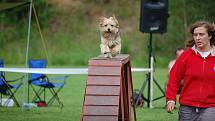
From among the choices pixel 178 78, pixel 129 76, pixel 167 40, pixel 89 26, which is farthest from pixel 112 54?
pixel 89 26

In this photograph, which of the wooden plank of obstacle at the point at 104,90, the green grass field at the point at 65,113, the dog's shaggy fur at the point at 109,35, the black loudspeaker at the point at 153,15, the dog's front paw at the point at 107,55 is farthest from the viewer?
the black loudspeaker at the point at 153,15

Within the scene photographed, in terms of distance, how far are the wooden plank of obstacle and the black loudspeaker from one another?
19.5ft

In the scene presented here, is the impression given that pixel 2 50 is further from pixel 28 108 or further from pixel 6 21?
pixel 28 108

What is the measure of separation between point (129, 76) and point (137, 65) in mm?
19532

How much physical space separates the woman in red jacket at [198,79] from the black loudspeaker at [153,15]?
731cm

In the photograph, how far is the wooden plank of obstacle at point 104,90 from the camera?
6777 mm

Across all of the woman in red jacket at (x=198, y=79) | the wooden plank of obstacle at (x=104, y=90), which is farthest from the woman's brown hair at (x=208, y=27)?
the wooden plank of obstacle at (x=104, y=90)

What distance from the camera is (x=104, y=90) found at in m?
6.86

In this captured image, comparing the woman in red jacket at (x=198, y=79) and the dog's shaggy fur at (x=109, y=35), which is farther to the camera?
the dog's shaggy fur at (x=109, y=35)

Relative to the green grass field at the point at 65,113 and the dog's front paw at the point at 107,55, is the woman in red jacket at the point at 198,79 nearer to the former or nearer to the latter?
the dog's front paw at the point at 107,55

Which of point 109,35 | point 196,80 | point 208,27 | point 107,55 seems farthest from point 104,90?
point 208,27

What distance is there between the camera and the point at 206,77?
556 centimetres

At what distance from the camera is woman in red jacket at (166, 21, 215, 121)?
5570 mm

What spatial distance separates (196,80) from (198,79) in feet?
0.07
